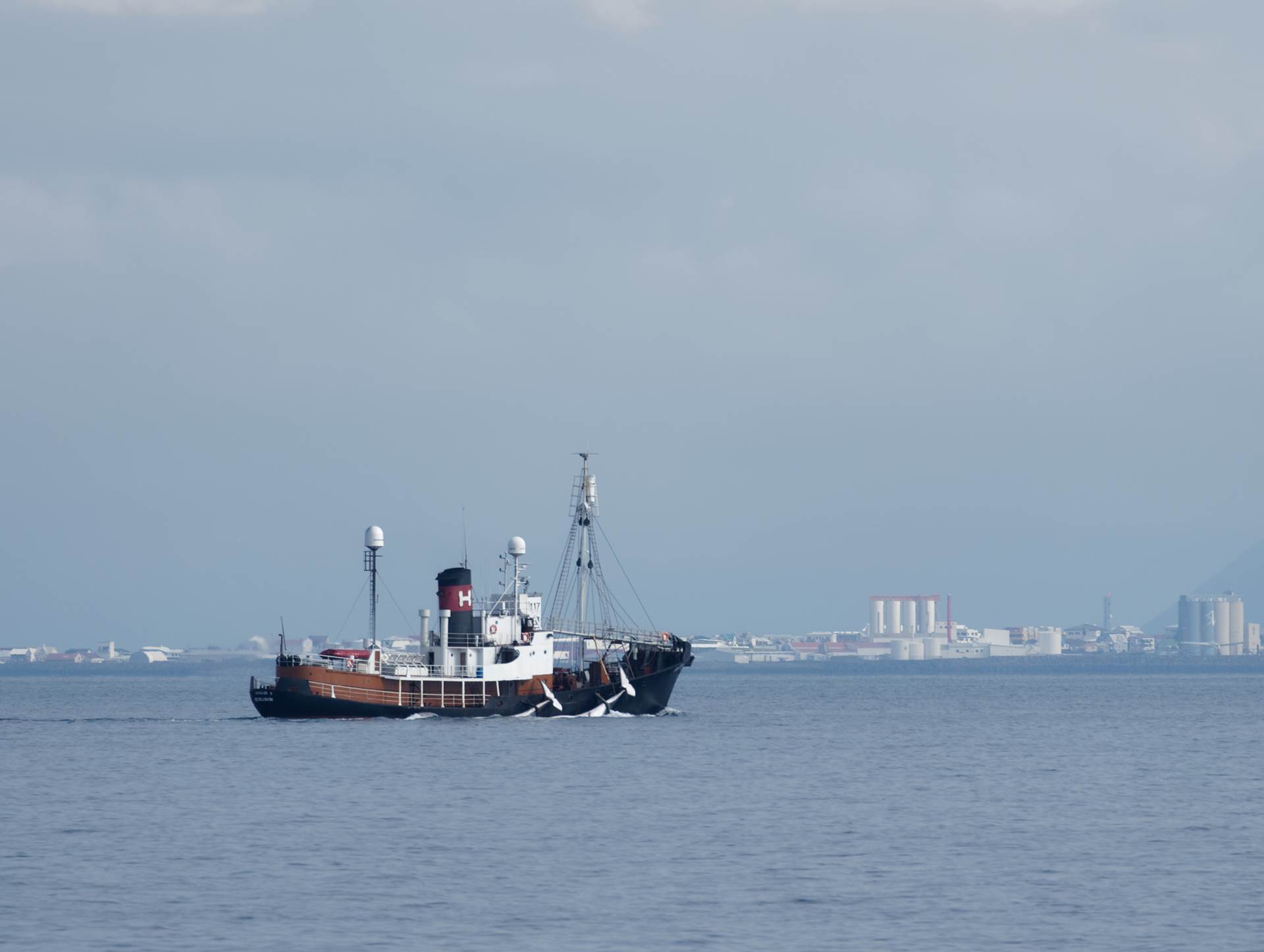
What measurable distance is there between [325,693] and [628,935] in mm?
61868

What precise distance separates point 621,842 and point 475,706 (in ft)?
156

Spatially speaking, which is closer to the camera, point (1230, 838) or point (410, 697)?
point (1230, 838)

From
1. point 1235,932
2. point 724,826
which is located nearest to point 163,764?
point 724,826

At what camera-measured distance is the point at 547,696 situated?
99.2 m

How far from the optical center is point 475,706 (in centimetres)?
9769

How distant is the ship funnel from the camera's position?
9644 centimetres

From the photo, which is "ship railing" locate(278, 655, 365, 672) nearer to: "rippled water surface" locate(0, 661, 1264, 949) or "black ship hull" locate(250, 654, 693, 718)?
"black ship hull" locate(250, 654, 693, 718)

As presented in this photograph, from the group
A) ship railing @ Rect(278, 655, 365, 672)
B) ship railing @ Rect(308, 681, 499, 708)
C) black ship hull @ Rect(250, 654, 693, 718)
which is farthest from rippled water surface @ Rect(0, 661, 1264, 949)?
ship railing @ Rect(278, 655, 365, 672)

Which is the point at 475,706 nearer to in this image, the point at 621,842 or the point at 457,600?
the point at 457,600

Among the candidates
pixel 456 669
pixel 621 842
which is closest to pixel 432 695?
pixel 456 669

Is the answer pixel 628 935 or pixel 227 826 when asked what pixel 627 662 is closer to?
pixel 227 826

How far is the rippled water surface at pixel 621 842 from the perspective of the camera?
3762 centimetres

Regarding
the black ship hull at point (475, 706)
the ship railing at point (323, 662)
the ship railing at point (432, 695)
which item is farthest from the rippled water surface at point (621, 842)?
the ship railing at point (323, 662)

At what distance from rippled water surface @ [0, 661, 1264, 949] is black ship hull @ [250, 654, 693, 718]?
57.6 inches
